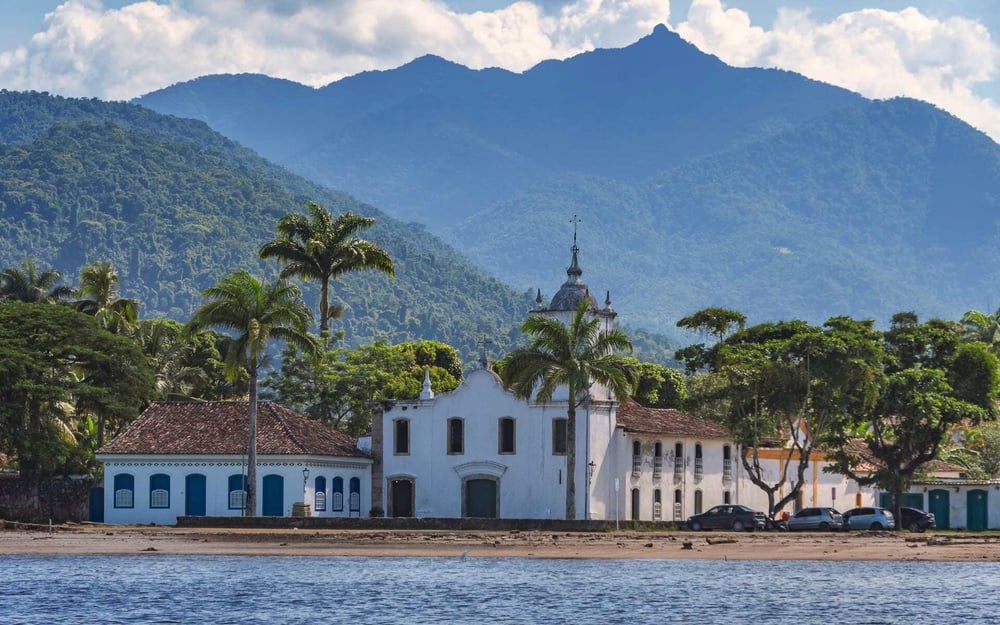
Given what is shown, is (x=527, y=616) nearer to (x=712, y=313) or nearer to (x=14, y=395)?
(x=14, y=395)

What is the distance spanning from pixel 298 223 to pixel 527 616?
52905 millimetres

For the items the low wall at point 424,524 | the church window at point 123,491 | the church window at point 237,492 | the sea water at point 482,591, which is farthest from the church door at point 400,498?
the sea water at point 482,591

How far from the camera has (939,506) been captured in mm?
95938

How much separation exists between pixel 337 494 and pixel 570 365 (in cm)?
1363

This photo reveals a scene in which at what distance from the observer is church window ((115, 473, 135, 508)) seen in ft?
263

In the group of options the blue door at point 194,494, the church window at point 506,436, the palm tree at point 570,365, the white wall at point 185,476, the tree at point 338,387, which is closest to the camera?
the palm tree at point 570,365

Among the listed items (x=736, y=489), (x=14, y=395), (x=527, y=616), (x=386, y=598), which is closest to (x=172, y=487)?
(x=14, y=395)

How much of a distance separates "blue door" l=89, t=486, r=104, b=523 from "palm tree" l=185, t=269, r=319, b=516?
940cm

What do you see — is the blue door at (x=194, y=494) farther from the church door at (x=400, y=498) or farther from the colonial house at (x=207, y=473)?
the church door at (x=400, y=498)

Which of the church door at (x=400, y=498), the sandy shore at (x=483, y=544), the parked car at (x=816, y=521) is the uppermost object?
the church door at (x=400, y=498)

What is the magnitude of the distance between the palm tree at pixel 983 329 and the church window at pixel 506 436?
48.0 metres

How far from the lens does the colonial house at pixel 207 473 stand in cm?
7969

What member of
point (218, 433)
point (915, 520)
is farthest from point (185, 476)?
point (915, 520)

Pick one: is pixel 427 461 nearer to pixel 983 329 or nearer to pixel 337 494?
pixel 337 494
